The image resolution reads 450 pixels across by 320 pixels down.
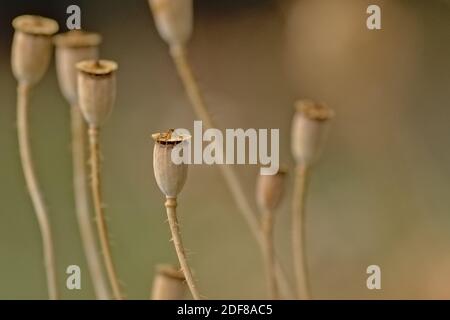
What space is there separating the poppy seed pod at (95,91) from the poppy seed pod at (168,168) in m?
0.07

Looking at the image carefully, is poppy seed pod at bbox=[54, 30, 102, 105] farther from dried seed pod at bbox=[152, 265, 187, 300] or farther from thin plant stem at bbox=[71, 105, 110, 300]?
dried seed pod at bbox=[152, 265, 187, 300]

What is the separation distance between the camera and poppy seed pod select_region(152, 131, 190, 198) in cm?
56

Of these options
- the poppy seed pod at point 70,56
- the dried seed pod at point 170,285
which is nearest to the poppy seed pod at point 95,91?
the poppy seed pod at point 70,56

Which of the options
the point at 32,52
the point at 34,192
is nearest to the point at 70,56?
the point at 32,52

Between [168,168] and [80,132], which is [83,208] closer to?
[80,132]

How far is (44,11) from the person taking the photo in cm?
76

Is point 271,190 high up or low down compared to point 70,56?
down

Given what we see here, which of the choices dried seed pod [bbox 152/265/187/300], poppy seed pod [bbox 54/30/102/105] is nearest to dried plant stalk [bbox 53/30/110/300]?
poppy seed pod [bbox 54/30/102/105]

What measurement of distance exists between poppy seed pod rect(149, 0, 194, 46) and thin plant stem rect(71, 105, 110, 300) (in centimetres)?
12

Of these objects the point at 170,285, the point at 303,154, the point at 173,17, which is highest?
the point at 173,17

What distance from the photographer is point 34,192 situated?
699 millimetres

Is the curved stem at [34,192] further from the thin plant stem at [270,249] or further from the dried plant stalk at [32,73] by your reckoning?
the thin plant stem at [270,249]

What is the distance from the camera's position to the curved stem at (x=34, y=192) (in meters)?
0.67

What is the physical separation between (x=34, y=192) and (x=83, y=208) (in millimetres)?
64
